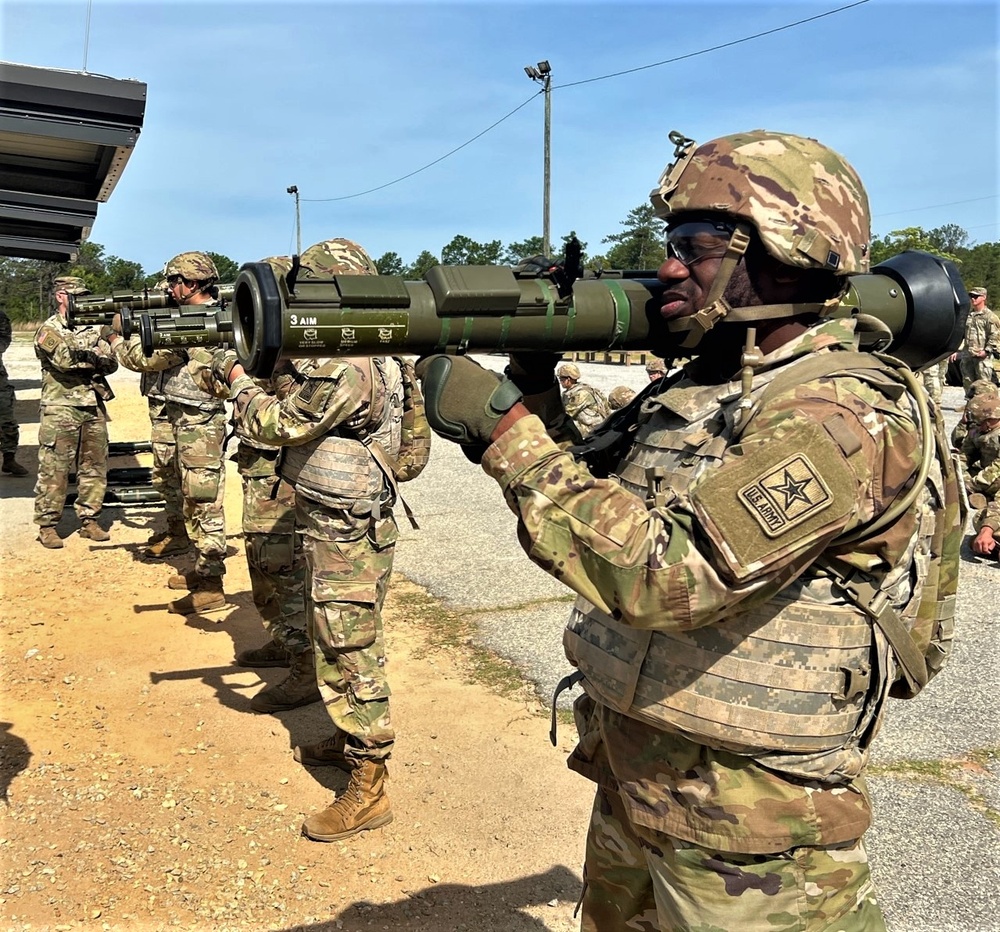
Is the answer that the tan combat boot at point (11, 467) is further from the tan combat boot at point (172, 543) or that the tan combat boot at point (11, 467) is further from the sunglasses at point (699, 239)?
the sunglasses at point (699, 239)

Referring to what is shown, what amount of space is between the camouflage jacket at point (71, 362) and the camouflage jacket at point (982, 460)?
8.17m

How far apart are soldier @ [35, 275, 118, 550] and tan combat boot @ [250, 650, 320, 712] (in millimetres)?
4407

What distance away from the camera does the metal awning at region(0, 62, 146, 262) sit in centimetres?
533

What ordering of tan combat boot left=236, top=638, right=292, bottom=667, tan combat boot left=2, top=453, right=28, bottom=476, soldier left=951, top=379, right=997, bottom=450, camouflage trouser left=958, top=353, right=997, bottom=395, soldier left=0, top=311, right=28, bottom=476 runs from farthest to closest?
1. camouflage trouser left=958, top=353, right=997, bottom=395
2. tan combat boot left=2, top=453, right=28, bottom=476
3. soldier left=0, top=311, right=28, bottom=476
4. soldier left=951, top=379, right=997, bottom=450
5. tan combat boot left=236, top=638, right=292, bottom=667

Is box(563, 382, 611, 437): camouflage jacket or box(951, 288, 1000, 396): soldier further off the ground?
box(951, 288, 1000, 396): soldier

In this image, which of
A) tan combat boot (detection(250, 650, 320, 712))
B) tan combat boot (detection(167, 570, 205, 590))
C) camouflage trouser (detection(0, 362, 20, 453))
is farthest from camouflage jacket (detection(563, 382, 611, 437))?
camouflage trouser (detection(0, 362, 20, 453))

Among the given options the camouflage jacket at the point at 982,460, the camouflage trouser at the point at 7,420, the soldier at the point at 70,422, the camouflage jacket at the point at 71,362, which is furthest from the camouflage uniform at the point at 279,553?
the camouflage trouser at the point at 7,420

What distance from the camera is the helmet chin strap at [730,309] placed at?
1862 mm

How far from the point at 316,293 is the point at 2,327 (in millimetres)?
11332

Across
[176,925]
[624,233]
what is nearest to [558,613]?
[176,925]

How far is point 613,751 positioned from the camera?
2080 mm

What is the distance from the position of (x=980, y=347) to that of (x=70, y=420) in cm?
1121

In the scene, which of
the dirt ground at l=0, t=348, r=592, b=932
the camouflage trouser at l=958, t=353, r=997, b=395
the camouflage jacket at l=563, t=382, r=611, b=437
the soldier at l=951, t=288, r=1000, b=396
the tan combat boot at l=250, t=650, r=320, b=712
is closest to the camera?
the dirt ground at l=0, t=348, r=592, b=932

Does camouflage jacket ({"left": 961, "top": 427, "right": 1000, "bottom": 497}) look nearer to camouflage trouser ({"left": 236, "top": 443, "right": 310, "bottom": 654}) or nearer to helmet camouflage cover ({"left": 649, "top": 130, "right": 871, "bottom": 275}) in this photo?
camouflage trouser ({"left": 236, "top": 443, "right": 310, "bottom": 654})
